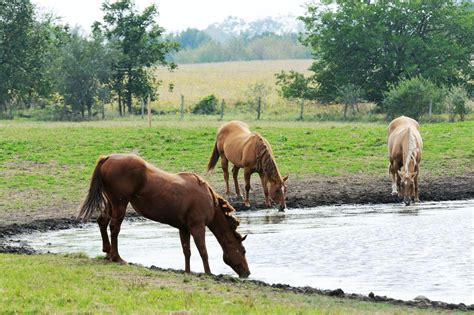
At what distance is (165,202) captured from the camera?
1224 cm

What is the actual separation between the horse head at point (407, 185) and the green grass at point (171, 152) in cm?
340

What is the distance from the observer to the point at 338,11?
166ft

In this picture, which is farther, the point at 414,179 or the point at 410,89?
the point at 410,89

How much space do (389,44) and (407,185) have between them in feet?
97.5

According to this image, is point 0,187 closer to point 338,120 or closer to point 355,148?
point 355,148

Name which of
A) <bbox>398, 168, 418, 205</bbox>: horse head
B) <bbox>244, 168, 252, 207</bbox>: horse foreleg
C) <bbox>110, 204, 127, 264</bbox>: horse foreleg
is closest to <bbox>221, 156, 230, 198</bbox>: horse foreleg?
<bbox>244, 168, 252, 207</bbox>: horse foreleg

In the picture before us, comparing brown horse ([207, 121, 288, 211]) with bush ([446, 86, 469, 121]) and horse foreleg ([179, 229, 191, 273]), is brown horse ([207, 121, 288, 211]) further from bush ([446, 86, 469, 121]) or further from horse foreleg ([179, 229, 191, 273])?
bush ([446, 86, 469, 121])

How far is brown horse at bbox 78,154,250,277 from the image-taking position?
12102 millimetres

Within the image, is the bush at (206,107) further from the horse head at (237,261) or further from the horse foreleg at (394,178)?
the horse head at (237,261)

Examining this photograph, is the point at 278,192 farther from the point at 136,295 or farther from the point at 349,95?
the point at 349,95

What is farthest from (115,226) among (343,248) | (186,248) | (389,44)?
(389,44)

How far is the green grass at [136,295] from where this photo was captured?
8.67 m

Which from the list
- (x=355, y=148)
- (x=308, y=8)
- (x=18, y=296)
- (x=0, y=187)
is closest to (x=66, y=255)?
(x=18, y=296)

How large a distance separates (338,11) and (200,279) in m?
41.2
